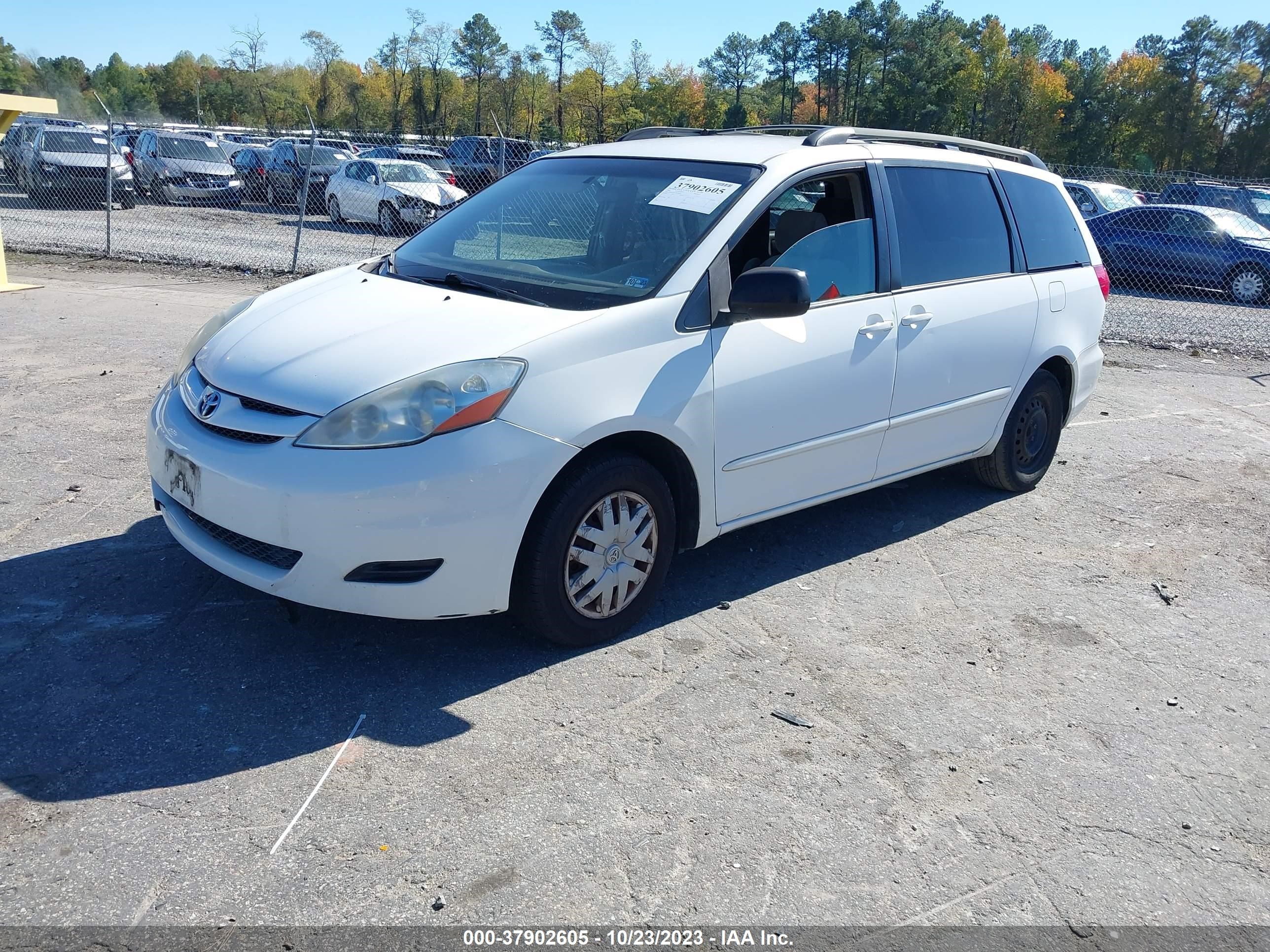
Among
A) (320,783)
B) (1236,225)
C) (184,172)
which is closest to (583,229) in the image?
(320,783)

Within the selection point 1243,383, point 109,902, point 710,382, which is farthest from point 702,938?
point 1243,383

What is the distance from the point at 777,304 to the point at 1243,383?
7.82 meters

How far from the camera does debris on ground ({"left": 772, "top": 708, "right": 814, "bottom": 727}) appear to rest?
3.56m

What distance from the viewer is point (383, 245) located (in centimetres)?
1861

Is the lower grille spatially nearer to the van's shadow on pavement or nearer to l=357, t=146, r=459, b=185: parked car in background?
the van's shadow on pavement

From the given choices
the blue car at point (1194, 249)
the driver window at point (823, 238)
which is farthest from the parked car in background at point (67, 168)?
the driver window at point (823, 238)

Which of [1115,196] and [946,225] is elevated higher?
[1115,196]

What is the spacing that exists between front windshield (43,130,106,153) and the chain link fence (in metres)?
0.02

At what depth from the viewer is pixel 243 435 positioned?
3.58m

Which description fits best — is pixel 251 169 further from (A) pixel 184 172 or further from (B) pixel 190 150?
(A) pixel 184 172

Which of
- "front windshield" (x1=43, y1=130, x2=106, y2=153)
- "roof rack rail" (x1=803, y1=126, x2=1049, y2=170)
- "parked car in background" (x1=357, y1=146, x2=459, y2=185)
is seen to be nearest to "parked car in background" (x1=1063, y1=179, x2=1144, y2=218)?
"parked car in background" (x1=357, y1=146, x2=459, y2=185)

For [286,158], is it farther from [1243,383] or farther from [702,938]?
[702,938]

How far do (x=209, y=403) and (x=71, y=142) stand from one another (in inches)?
837

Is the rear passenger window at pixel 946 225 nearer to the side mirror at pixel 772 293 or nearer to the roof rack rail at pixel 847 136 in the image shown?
the roof rack rail at pixel 847 136
